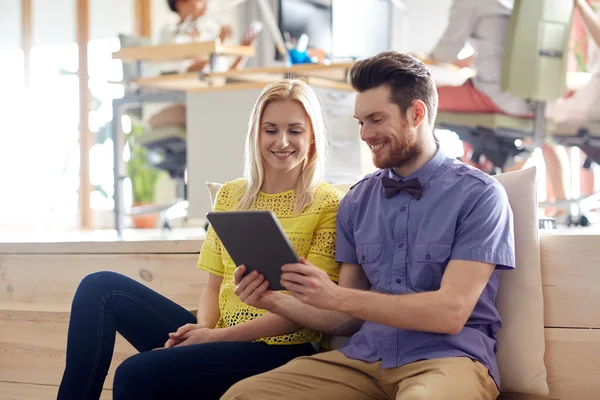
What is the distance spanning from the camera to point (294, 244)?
1.83 meters

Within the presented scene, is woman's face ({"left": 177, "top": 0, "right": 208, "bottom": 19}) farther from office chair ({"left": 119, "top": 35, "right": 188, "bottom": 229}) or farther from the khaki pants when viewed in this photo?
the khaki pants

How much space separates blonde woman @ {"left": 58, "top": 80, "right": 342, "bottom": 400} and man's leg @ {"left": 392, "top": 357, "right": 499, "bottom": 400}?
1.02ft

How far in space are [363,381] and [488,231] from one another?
1.24 ft

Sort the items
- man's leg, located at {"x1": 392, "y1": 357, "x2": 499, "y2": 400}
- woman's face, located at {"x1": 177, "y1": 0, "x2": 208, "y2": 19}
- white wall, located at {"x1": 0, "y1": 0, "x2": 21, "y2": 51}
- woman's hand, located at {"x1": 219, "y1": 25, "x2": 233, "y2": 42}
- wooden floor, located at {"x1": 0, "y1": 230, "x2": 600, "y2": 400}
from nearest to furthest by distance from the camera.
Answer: man's leg, located at {"x1": 392, "y1": 357, "x2": 499, "y2": 400}, wooden floor, located at {"x1": 0, "y1": 230, "x2": 600, "y2": 400}, woman's face, located at {"x1": 177, "y1": 0, "x2": 208, "y2": 19}, woman's hand, located at {"x1": 219, "y1": 25, "x2": 233, "y2": 42}, white wall, located at {"x1": 0, "y1": 0, "x2": 21, "y2": 51}

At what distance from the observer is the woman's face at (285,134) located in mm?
1861

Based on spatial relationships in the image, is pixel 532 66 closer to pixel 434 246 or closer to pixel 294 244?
pixel 294 244

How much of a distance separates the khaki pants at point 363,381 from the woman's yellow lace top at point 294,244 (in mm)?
193

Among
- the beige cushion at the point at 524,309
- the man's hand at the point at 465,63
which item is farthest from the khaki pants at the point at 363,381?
the man's hand at the point at 465,63

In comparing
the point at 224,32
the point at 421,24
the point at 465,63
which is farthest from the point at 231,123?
the point at 421,24

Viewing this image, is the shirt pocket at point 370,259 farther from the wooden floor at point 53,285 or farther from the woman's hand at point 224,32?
the woman's hand at point 224,32

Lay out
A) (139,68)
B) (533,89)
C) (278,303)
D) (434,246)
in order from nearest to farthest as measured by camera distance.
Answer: (434,246)
(278,303)
(533,89)
(139,68)

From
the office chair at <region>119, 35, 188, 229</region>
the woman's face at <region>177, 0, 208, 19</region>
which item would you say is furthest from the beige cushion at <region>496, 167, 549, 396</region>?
the woman's face at <region>177, 0, 208, 19</region>

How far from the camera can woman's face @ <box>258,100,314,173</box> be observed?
1861 millimetres

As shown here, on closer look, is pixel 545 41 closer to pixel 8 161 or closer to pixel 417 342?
pixel 417 342
